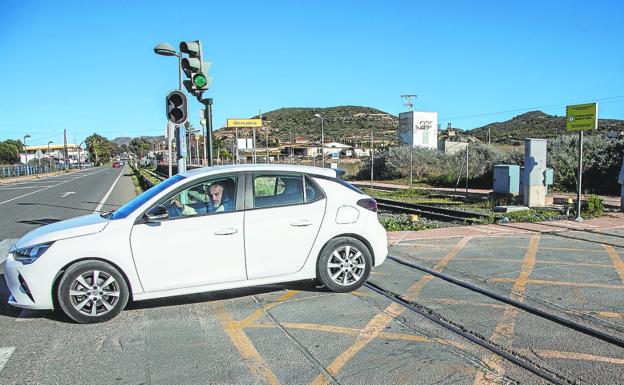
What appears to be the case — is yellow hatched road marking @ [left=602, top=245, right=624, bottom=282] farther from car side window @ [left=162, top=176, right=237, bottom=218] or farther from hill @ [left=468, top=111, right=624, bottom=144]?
hill @ [left=468, top=111, right=624, bottom=144]

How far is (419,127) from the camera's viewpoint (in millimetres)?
65875

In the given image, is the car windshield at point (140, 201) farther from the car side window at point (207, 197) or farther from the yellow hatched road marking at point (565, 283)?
the yellow hatched road marking at point (565, 283)

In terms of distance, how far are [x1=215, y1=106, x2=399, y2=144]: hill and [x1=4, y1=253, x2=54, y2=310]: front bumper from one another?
353 ft

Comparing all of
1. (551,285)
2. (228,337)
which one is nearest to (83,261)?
(228,337)

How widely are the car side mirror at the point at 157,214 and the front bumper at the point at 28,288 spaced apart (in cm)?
115

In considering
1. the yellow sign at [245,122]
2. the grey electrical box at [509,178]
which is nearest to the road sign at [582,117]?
the grey electrical box at [509,178]

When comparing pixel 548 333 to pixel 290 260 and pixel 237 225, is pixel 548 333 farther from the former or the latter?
pixel 237 225

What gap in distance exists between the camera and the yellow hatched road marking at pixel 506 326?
13.0 feet

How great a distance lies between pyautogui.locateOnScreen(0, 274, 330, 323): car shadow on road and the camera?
563cm

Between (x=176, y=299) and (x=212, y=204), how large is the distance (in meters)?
1.26

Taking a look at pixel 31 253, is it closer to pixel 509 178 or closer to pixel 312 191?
pixel 312 191

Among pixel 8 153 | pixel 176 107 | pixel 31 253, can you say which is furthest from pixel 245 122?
pixel 8 153

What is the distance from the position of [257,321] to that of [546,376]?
272 cm

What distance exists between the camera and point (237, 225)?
225 inches
